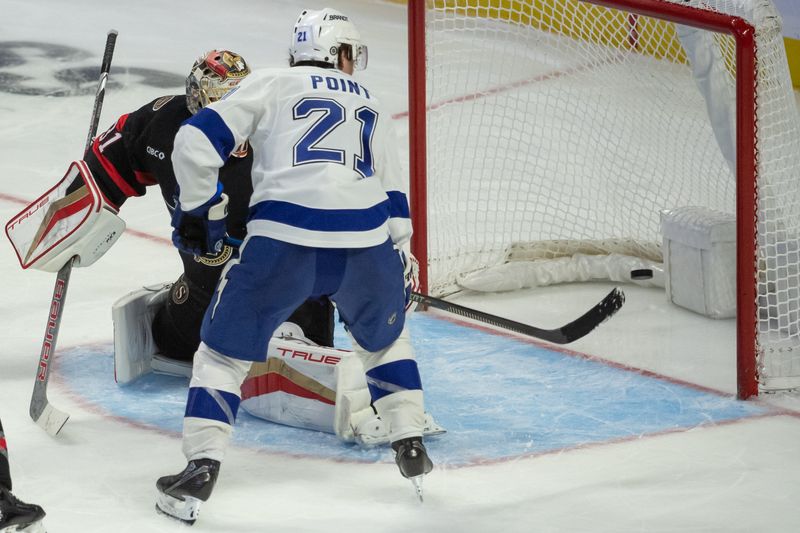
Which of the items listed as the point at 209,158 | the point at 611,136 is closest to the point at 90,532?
the point at 209,158

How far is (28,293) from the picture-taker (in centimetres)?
479

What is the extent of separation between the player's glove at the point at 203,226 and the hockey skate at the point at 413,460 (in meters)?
0.61

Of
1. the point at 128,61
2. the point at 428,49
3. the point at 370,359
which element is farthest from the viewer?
the point at 128,61

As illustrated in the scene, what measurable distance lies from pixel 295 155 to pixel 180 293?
1002mm

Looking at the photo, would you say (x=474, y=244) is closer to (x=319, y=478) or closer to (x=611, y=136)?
(x=611, y=136)

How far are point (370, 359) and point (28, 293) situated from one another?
1887mm

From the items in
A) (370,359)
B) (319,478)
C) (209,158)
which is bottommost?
(319,478)

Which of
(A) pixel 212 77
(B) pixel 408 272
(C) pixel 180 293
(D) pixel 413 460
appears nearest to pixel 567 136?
(C) pixel 180 293

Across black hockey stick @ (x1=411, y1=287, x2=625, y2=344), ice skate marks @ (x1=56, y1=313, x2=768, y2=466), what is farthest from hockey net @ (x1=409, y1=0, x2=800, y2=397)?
black hockey stick @ (x1=411, y1=287, x2=625, y2=344)

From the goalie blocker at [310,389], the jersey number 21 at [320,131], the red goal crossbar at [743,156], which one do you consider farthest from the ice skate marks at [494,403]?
the jersey number 21 at [320,131]

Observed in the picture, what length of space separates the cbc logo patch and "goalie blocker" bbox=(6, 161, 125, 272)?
0.25m

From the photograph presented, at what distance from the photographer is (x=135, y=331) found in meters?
3.96

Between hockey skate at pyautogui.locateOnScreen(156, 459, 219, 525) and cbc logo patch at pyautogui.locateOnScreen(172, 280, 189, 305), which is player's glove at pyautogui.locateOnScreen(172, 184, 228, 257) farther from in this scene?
cbc logo patch at pyautogui.locateOnScreen(172, 280, 189, 305)

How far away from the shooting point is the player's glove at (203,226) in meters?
3.16
